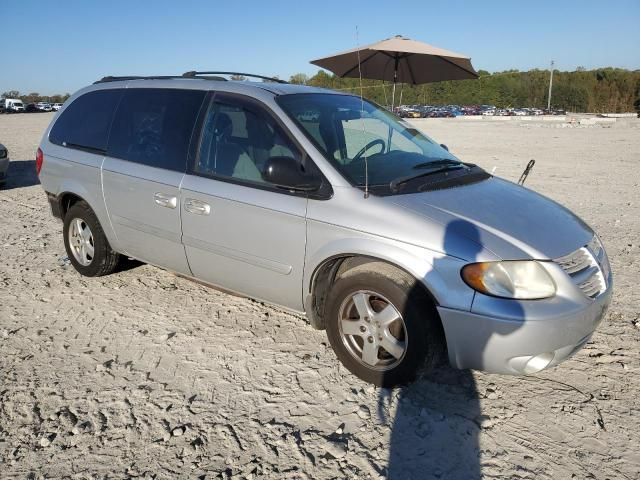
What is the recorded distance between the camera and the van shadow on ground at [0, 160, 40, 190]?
1044 cm

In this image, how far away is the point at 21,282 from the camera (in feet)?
15.6

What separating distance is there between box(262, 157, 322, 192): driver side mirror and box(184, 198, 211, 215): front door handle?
65cm

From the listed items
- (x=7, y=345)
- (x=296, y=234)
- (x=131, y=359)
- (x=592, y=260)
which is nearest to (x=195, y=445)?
(x=131, y=359)

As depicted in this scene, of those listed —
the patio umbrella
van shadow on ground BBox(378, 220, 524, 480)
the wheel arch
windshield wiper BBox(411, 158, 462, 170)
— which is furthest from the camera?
the patio umbrella

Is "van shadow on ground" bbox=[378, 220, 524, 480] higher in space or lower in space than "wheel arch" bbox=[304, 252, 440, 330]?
lower

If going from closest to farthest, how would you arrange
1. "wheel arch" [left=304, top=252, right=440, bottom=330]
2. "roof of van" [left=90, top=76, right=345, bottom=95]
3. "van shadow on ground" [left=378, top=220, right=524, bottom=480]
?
"van shadow on ground" [left=378, top=220, right=524, bottom=480]
"wheel arch" [left=304, top=252, right=440, bottom=330]
"roof of van" [left=90, top=76, right=345, bottom=95]

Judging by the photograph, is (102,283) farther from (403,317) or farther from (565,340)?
(565,340)

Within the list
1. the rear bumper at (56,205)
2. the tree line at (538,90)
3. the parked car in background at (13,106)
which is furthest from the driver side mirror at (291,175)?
the tree line at (538,90)

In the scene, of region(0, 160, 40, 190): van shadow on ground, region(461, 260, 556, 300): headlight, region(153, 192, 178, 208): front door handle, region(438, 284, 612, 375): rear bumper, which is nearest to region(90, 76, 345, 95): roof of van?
region(153, 192, 178, 208): front door handle

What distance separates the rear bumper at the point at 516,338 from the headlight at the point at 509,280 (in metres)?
0.10

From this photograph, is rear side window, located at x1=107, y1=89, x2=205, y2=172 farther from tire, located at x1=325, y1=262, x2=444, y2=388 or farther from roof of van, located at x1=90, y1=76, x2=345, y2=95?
tire, located at x1=325, y1=262, x2=444, y2=388

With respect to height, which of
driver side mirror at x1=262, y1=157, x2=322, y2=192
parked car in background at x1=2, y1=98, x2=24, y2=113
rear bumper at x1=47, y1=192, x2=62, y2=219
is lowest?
rear bumper at x1=47, y1=192, x2=62, y2=219

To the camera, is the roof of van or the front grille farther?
the roof of van

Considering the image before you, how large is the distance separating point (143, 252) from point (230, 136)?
4.29 ft
